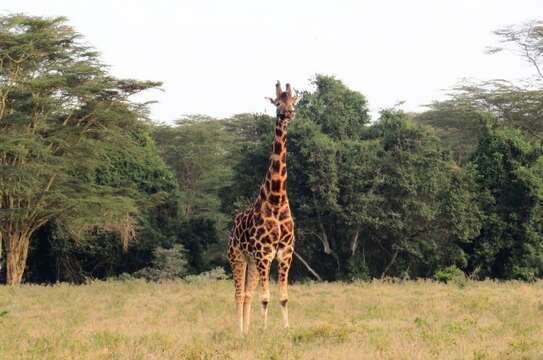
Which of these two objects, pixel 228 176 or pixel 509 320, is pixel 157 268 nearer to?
pixel 228 176

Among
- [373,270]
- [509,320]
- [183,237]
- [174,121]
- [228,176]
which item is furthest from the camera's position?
[174,121]

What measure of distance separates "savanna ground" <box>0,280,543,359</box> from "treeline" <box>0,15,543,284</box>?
7040 millimetres

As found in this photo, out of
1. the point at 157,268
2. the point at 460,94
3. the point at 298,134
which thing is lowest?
the point at 157,268

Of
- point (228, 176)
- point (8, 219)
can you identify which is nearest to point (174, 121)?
point (228, 176)

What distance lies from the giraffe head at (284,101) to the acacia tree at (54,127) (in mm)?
17129

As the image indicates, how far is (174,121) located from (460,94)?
2039 cm

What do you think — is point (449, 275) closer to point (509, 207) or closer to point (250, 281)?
point (509, 207)

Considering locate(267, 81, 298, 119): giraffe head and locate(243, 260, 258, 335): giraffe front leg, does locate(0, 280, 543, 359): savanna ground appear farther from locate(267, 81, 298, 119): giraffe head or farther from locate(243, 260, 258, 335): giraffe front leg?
locate(267, 81, 298, 119): giraffe head

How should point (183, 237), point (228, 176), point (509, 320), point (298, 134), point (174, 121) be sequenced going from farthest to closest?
1. point (174, 121)
2. point (228, 176)
3. point (183, 237)
4. point (298, 134)
5. point (509, 320)

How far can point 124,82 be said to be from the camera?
34188 millimetres

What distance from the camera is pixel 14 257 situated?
3259 cm

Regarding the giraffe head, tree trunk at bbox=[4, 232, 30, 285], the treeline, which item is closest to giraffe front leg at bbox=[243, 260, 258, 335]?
the giraffe head

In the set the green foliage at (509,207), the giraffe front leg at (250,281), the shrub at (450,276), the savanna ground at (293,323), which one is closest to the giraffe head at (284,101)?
the giraffe front leg at (250,281)

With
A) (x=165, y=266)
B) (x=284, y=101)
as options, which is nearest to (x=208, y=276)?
(x=165, y=266)
